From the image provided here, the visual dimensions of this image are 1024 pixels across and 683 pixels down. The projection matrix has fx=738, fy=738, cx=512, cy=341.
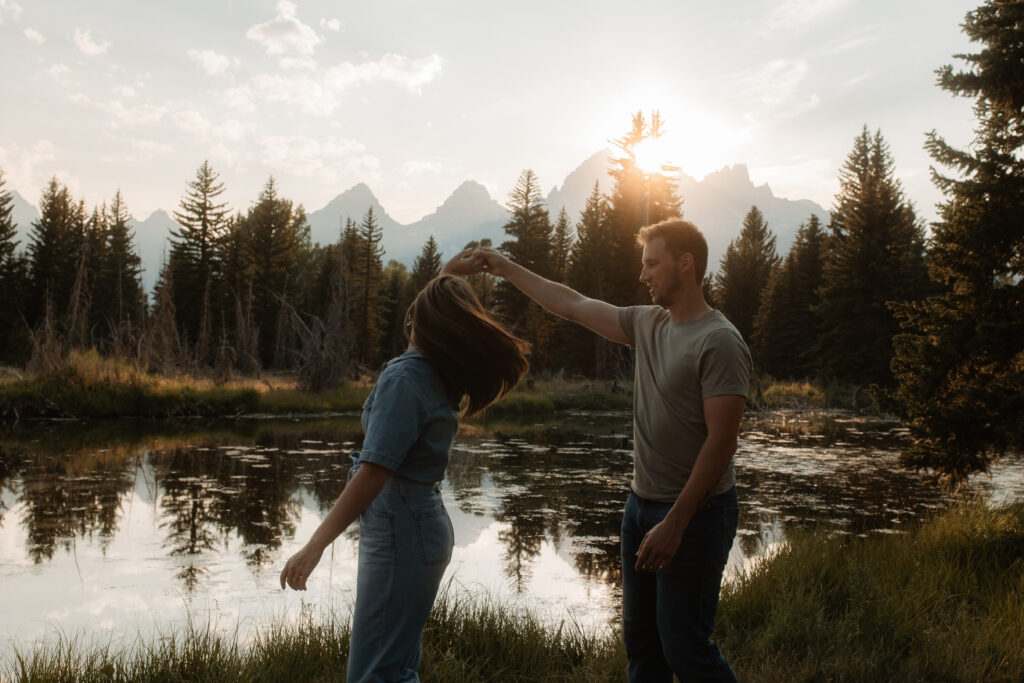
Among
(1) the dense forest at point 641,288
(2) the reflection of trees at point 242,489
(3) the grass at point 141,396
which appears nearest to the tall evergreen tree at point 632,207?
(1) the dense forest at point 641,288

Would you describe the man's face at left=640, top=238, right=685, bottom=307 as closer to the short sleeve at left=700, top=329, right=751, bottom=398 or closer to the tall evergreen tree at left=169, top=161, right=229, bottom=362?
the short sleeve at left=700, top=329, right=751, bottom=398

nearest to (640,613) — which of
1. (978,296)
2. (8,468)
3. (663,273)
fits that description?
(663,273)

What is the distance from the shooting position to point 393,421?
6.61 ft

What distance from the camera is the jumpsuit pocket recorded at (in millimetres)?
2076

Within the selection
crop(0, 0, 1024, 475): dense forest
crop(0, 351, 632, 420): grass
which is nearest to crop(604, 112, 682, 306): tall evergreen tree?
crop(0, 0, 1024, 475): dense forest

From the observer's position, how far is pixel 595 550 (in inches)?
283

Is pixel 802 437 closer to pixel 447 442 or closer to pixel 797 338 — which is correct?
pixel 447 442

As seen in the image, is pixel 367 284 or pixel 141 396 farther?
pixel 367 284

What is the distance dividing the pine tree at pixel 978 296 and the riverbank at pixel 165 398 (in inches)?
445

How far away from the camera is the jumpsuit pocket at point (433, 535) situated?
2.08 meters

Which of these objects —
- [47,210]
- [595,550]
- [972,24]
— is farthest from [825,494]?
[47,210]

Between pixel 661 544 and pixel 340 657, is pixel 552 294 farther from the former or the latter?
pixel 340 657

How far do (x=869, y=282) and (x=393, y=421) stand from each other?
108ft

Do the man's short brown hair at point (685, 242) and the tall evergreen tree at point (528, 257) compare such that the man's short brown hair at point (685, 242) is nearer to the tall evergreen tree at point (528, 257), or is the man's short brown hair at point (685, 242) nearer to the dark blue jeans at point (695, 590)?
the dark blue jeans at point (695, 590)
